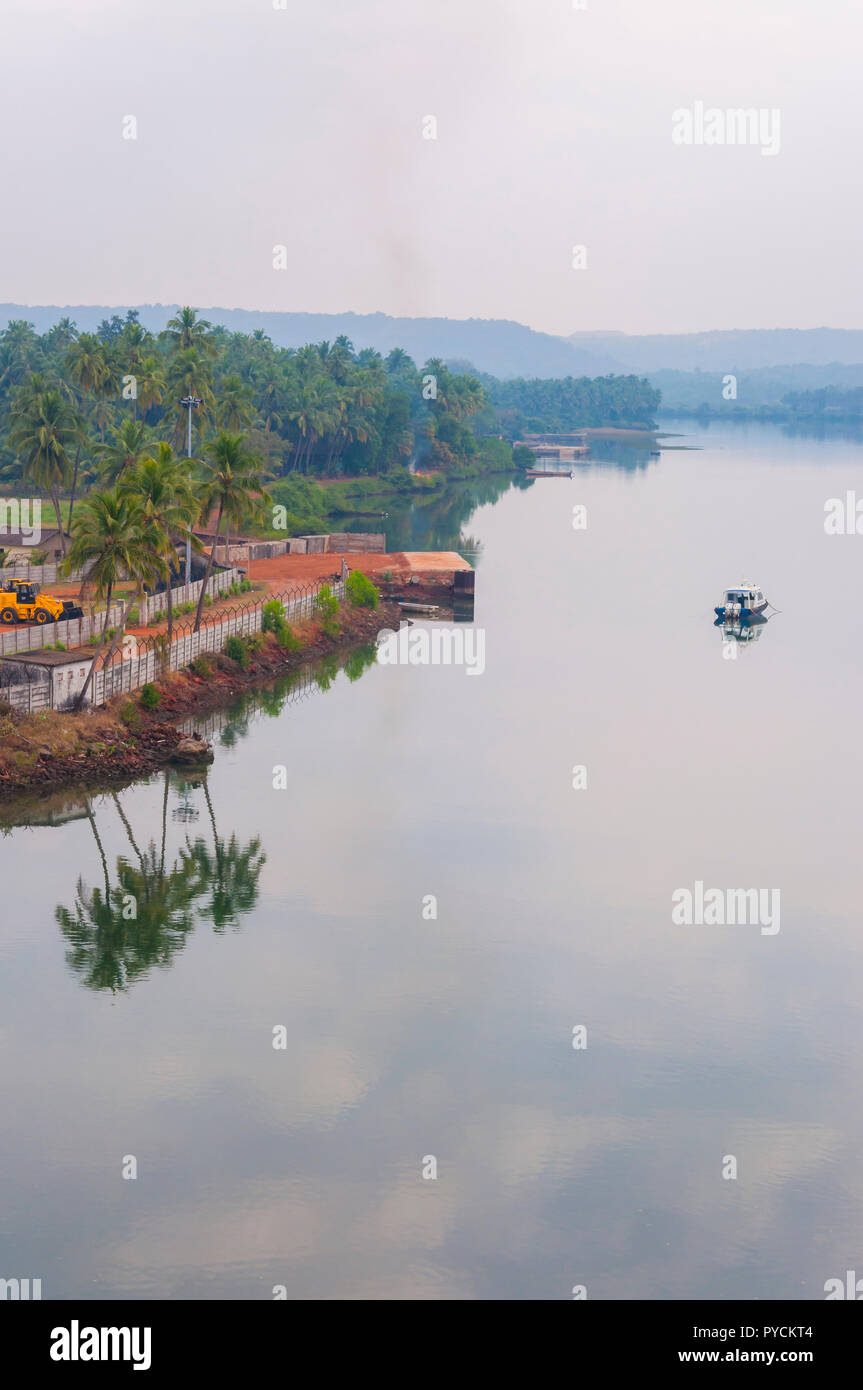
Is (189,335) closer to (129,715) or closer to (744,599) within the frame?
(744,599)

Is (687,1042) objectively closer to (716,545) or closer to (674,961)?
(674,961)

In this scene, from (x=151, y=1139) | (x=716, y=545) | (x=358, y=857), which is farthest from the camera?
(x=716, y=545)

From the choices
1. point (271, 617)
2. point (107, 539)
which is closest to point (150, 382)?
point (271, 617)

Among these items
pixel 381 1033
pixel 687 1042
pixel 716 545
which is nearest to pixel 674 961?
pixel 687 1042

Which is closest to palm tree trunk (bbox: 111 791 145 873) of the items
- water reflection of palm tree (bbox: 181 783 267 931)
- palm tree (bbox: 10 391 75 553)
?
water reflection of palm tree (bbox: 181 783 267 931)
